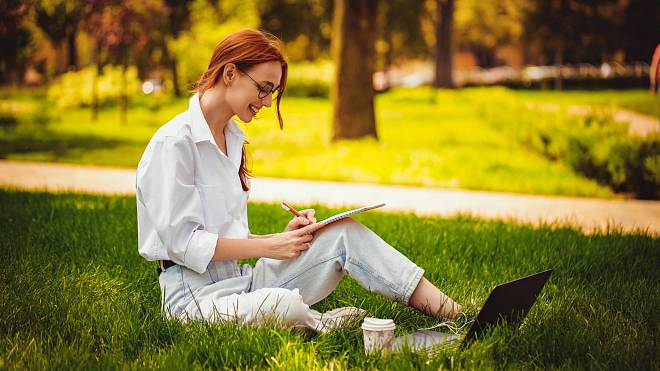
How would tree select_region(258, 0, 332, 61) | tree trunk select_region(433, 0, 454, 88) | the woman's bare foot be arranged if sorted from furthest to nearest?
1. tree trunk select_region(433, 0, 454, 88)
2. tree select_region(258, 0, 332, 61)
3. the woman's bare foot

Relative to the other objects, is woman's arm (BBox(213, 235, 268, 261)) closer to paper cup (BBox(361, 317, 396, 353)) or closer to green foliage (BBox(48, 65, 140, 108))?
paper cup (BBox(361, 317, 396, 353))

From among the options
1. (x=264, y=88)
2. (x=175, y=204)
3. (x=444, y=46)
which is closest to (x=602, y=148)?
(x=264, y=88)

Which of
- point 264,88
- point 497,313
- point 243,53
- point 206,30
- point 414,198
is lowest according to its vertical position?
point 414,198

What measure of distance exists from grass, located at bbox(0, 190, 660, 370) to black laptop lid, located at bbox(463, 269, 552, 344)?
63 millimetres

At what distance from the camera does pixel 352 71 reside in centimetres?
1325

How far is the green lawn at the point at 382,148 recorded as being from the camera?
10055 millimetres

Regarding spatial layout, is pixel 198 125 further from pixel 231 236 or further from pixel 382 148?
pixel 382 148

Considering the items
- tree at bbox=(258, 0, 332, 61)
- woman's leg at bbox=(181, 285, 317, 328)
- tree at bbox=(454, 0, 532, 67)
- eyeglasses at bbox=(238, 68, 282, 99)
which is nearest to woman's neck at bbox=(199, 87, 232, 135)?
eyeglasses at bbox=(238, 68, 282, 99)

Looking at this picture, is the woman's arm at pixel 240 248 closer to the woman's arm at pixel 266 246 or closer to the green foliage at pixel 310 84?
the woman's arm at pixel 266 246

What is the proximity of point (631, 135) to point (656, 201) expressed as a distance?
1.23 meters

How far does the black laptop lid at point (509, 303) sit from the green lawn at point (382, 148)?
2.72m

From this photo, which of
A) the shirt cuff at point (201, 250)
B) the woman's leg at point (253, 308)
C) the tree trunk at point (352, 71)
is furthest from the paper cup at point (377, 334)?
the tree trunk at point (352, 71)

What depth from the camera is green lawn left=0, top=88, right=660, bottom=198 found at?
10.1 meters

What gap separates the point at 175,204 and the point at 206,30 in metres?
24.4
